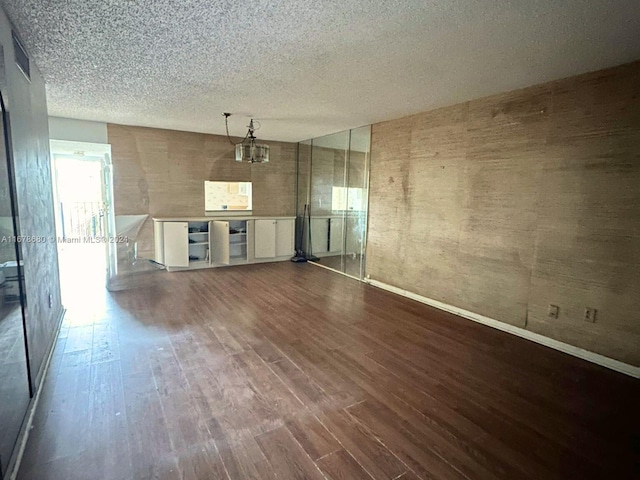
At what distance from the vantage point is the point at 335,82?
3.11 m

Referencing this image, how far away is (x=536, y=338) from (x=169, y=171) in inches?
233

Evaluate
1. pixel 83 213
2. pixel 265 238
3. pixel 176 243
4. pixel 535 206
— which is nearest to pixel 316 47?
pixel 535 206

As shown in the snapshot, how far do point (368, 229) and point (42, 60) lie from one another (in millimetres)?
4178

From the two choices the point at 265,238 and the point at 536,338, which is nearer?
the point at 536,338

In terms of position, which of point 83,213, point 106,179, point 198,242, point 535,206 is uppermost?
point 106,179

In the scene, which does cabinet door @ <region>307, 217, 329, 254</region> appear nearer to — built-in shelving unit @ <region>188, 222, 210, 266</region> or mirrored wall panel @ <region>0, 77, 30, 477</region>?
built-in shelving unit @ <region>188, 222, 210, 266</region>

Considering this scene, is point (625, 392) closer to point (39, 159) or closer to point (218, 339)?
point (218, 339)

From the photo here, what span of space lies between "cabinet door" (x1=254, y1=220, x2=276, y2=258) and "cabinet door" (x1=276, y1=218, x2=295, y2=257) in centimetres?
11

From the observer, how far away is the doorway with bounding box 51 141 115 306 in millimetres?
4996

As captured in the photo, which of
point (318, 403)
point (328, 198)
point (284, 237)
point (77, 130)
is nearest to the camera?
point (318, 403)

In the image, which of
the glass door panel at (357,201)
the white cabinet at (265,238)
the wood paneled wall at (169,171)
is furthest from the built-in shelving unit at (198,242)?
the glass door panel at (357,201)

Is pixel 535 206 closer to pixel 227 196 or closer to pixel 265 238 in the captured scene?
pixel 265 238

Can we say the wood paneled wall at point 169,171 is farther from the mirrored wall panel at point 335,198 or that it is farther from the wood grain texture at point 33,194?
the wood grain texture at point 33,194

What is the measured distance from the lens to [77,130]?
5004 mm
